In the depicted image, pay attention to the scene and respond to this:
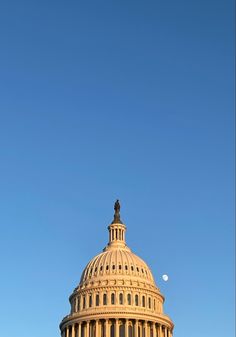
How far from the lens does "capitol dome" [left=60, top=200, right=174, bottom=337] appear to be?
124 m

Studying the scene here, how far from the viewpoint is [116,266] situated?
135 m

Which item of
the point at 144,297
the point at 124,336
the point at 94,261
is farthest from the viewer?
the point at 94,261

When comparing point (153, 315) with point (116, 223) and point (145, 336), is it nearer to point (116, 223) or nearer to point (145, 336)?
point (145, 336)

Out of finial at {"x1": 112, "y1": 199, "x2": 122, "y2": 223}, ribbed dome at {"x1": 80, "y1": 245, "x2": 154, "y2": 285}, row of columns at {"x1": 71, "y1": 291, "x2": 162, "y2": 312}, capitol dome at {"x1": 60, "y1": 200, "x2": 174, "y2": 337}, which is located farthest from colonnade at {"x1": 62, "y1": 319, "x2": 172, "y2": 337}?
finial at {"x1": 112, "y1": 199, "x2": 122, "y2": 223}

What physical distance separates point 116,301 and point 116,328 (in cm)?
604

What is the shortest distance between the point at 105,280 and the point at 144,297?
350 inches

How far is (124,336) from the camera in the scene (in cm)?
12244

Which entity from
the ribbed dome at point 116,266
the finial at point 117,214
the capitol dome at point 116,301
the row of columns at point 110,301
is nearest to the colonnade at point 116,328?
the capitol dome at point 116,301

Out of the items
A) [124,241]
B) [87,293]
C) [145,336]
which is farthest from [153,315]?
[124,241]

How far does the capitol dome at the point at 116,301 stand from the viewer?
124 metres

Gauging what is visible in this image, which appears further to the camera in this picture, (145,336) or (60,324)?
(60,324)

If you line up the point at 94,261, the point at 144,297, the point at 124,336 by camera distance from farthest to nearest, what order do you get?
1. the point at 94,261
2. the point at 144,297
3. the point at 124,336

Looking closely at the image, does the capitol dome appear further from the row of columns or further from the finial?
the finial

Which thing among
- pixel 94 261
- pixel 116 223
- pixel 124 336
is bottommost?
pixel 124 336
